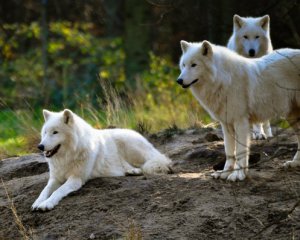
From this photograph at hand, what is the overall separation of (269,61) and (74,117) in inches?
83.6

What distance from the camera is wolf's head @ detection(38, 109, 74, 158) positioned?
21.5 feet

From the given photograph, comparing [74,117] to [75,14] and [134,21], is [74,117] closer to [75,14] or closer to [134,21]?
[134,21]

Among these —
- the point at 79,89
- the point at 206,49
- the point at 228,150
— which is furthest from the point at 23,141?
the point at 79,89

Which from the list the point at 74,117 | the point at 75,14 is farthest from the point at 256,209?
the point at 75,14

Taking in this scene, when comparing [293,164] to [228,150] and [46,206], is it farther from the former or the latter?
[46,206]

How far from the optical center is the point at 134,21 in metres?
15.6

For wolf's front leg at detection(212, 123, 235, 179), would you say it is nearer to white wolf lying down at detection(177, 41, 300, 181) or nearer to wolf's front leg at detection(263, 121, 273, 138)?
white wolf lying down at detection(177, 41, 300, 181)

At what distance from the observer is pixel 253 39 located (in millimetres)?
8266

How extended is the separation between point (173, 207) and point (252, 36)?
328cm

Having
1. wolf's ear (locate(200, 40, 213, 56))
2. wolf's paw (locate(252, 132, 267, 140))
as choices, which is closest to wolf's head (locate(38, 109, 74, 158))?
wolf's ear (locate(200, 40, 213, 56))

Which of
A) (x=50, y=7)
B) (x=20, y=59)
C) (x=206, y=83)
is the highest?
(x=206, y=83)

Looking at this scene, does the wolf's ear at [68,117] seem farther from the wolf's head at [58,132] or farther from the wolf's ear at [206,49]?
the wolf's ear at [206,49]

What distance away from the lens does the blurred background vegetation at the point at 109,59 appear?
1037cm

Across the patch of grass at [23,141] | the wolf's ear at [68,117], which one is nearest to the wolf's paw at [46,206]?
the wolf's ear at [68,117]
